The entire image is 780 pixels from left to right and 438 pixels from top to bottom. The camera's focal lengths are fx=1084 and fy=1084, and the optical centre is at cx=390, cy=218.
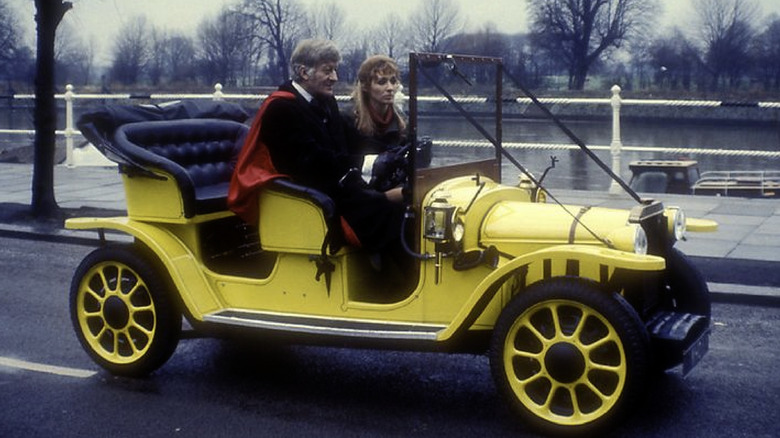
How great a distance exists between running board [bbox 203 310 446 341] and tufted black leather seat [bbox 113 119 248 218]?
0.66 metres

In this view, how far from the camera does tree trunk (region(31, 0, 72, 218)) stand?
40.0 feet

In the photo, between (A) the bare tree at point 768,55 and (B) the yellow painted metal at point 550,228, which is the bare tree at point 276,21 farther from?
(B) the yellow painted metal at point 550,228

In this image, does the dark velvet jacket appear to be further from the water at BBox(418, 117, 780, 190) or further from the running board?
the water at BBox(418, 117, 780, 190)

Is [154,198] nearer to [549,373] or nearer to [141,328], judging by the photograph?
[141,328]

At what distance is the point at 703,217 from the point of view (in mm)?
11852

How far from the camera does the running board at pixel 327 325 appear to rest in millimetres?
5211

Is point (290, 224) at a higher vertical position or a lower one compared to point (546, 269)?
higher

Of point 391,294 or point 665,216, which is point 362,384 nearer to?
point 391,294

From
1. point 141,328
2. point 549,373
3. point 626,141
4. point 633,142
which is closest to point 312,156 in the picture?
point 141,328

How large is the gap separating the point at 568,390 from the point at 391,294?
112cm

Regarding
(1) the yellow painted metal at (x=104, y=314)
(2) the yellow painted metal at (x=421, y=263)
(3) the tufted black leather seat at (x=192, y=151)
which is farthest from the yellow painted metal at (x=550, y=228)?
(1) the yellow painted metal at (x=104, y=314)

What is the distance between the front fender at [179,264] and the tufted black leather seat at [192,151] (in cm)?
20

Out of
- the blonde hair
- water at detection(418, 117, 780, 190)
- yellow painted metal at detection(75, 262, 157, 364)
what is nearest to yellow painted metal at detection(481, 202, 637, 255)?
the blonde hair

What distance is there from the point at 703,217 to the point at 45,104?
7.47 m
